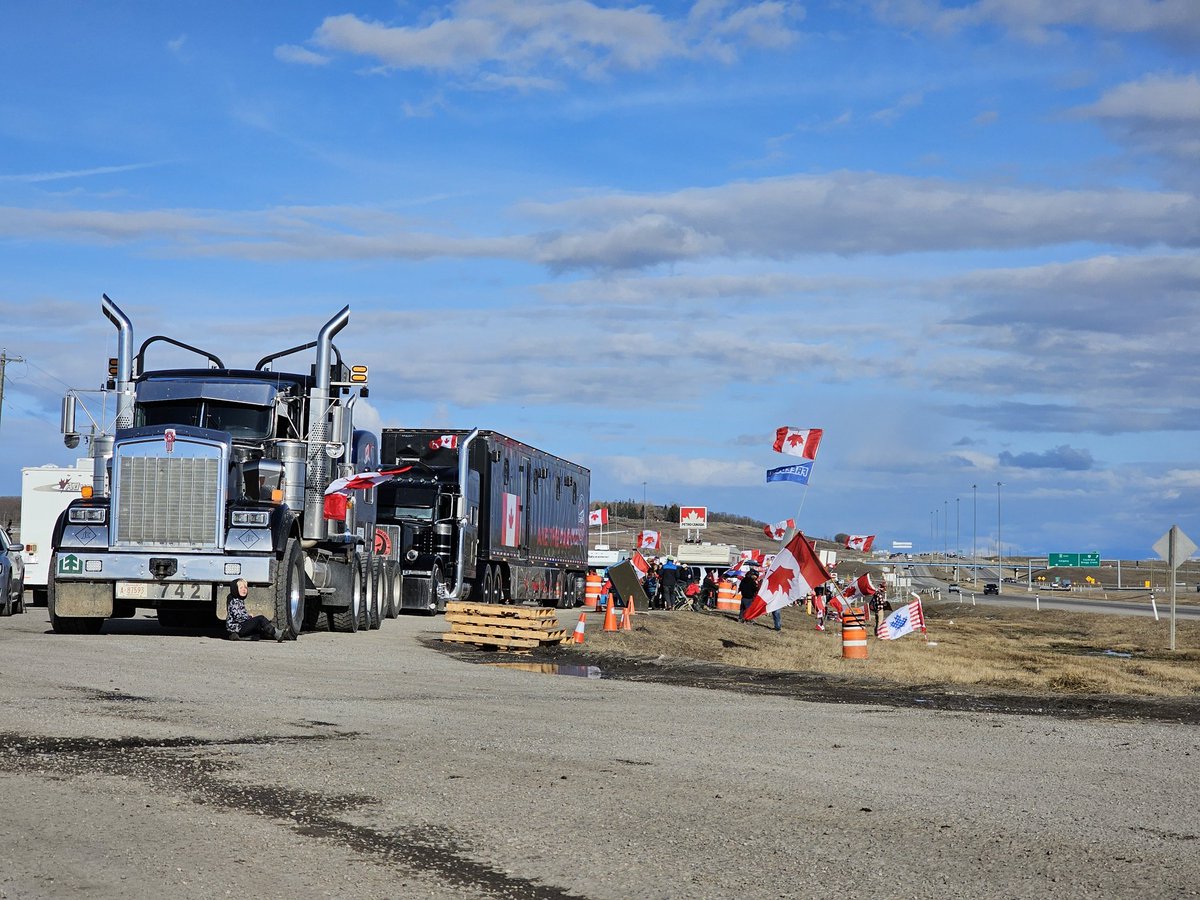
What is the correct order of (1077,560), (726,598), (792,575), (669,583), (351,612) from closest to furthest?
(792,575) < (351,612) < (669,583) < (726,598) < (1077,560)

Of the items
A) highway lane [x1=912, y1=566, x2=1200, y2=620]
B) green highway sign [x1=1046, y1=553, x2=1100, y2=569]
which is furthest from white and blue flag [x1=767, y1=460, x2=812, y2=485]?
green highway sign [x1=1046, y1=553, x2=1100, y2=569]

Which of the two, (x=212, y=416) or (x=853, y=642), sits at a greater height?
(x=212, y=416)

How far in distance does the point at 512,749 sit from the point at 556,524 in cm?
3569

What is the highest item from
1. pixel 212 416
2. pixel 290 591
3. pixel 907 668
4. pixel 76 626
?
pixel 212 416

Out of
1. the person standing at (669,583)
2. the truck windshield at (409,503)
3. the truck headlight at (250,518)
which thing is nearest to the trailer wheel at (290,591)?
the truck headlight at (250,518)

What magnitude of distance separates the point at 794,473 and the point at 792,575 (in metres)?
6.70

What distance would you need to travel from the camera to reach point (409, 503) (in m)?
36.3

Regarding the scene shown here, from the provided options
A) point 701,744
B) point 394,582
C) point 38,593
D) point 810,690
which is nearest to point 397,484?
point 394,582

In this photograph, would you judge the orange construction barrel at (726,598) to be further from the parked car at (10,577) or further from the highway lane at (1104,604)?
the parked car at (10,577)

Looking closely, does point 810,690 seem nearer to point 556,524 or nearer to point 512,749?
point 512,749

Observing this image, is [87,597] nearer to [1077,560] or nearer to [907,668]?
[907,668]

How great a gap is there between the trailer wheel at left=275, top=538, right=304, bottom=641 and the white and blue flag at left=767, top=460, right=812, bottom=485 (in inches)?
467

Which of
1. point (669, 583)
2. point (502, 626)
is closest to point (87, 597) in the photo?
point (502, 626)

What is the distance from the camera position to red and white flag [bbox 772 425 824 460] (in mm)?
30281
